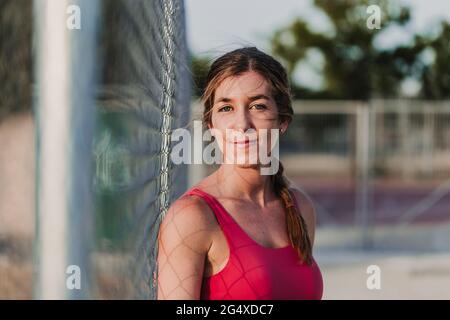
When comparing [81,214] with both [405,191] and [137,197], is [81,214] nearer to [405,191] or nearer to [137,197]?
[137,197]

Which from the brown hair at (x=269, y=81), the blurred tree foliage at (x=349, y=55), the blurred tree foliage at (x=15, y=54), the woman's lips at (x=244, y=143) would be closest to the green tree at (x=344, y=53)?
the blurred tree foliage at (x=349, y=55)

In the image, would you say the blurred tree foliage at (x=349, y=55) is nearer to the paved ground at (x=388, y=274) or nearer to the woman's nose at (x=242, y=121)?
the paved ground at (x=388, y=274)

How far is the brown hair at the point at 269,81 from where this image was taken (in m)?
1.66

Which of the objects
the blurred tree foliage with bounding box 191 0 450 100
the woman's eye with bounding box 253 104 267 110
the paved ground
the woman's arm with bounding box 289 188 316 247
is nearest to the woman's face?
the woman's eye with bounding box 253 104 267 110

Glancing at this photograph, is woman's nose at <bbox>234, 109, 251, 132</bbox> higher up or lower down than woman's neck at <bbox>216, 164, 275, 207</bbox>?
higher up

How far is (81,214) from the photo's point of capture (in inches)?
47.1

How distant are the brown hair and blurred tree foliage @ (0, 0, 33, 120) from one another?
59 centimetres

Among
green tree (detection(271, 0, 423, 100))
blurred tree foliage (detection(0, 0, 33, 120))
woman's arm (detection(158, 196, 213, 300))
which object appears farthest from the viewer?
green tree (detection(271, 0, 423, 100))

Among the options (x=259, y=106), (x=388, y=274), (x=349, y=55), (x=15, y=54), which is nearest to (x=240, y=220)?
(x=259, y=106)

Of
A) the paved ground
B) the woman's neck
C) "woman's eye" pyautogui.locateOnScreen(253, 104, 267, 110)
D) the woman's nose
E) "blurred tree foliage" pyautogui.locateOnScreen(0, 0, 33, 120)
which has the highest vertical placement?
"blurred tree foliage" pyautogui.locateOnScreen(0, 0, 33, 120)

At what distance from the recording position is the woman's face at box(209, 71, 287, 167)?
161 cm

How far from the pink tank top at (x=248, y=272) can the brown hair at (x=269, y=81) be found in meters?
0.05

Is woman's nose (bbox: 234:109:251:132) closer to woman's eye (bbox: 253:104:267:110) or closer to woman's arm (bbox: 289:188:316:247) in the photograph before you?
woman's eye (bbox: 253:104:267:110)
